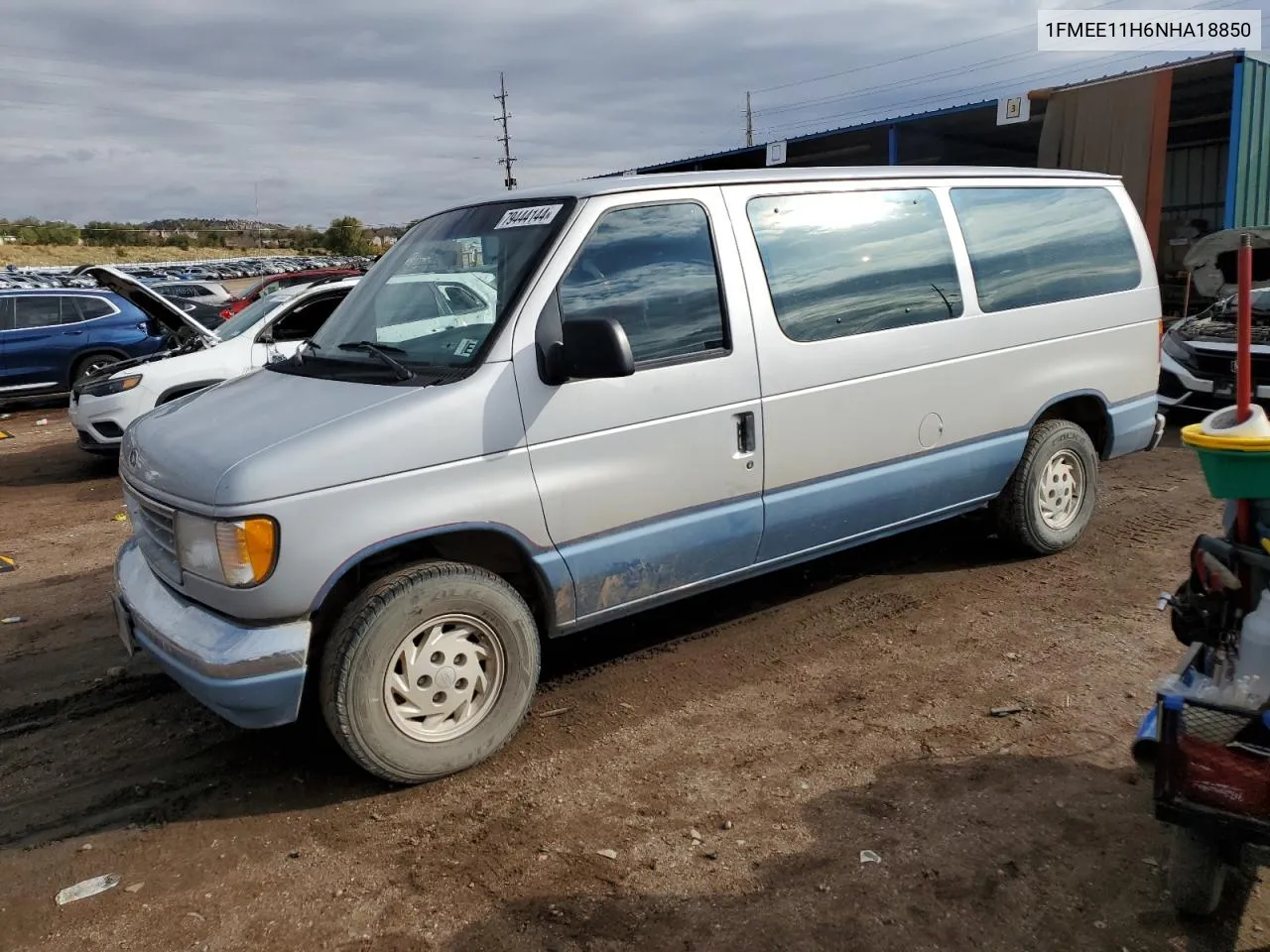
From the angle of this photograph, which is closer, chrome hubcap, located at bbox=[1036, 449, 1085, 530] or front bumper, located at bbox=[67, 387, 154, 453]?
chrome hubcap, located at bbox=[1036, 449, 1085, 530]

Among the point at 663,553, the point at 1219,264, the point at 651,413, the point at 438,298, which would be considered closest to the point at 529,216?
the point at 438,298

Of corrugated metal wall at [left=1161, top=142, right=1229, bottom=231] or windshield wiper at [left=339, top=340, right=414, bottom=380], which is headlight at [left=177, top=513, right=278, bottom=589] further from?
corrugated metal wall at [left=1161, top=142, right=1229, bottom=231]

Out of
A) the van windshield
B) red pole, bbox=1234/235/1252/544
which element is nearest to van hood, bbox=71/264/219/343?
the van windshield

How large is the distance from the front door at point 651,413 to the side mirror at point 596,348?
195 mm

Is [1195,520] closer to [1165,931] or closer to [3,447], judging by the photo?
[1165,931]

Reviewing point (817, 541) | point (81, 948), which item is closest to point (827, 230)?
point (817, 541)

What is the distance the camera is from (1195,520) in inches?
253

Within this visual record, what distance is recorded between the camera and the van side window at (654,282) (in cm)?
387

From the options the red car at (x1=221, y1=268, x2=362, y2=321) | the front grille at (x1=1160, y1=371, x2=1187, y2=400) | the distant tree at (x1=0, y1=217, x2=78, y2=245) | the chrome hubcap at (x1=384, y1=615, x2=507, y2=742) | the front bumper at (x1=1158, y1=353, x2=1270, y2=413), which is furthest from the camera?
the distant tree at (x1=0, y1=217, x2=78, y2=245)

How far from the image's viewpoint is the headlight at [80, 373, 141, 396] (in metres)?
9.21

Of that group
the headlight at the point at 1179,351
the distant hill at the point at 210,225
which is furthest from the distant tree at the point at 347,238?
the headlight at the point at 1179,351

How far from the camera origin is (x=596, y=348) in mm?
3480

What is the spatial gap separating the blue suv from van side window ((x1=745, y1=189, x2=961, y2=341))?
1196 centimetres

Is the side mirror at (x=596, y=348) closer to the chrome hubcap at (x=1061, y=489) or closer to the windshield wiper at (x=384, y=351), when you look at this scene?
the windshield wiper at (x=384, y=351)
